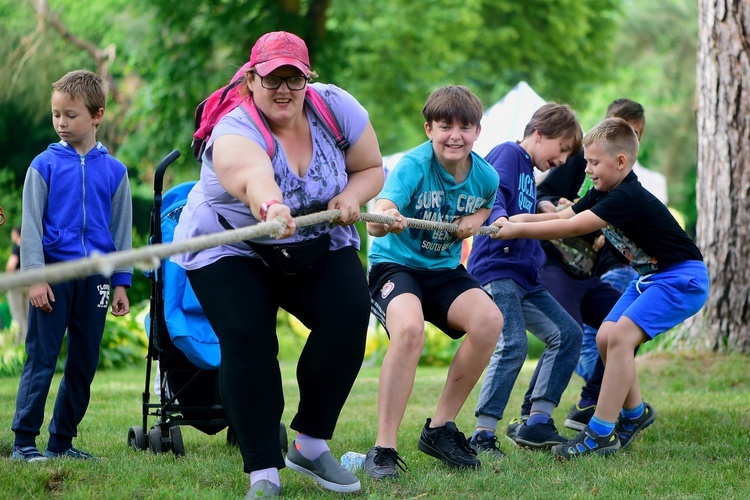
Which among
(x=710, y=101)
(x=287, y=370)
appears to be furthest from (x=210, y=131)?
(x=287, y=370)

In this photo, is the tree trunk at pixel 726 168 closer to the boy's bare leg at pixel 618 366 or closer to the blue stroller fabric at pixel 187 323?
the boy's bare leg at pixel 618 366

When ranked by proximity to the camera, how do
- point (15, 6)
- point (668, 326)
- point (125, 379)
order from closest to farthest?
1. point (668, 326)
2. point (125, 379)
3. point (15, 6)

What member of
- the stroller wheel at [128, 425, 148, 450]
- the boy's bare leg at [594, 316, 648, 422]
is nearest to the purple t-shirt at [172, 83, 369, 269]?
the stroller wheel at [128, 425, 148, 450]

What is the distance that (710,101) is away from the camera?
27.9 feet

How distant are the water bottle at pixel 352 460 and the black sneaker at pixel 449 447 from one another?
0.97 ft

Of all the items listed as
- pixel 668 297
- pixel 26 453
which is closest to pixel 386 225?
pixel 668 297

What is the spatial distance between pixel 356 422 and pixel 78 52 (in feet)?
59.0

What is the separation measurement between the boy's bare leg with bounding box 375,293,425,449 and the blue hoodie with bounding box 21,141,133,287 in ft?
4.78

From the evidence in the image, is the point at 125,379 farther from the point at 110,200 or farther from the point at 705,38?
the point at 705,38

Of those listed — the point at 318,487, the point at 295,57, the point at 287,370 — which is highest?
the point at 295,57

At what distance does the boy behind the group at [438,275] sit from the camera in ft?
14.0

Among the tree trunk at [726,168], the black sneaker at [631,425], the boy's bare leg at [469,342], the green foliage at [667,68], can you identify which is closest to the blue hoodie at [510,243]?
the boy's bare leg at [469,342]

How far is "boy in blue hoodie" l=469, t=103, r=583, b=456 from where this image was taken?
5.11 meters

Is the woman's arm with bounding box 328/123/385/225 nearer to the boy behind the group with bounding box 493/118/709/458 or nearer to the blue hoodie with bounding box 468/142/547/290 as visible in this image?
the boy behind the group with bounding box 493/118/709/458
